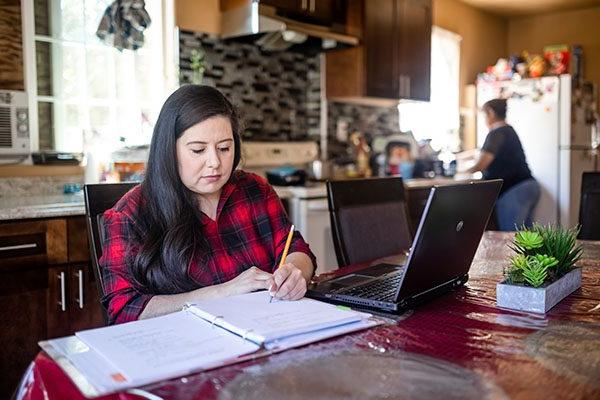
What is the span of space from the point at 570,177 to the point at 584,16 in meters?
2.01

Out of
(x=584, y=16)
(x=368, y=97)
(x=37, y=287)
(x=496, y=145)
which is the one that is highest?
(x=584, y=16)

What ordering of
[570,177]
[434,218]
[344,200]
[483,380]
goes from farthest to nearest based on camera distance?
[570,177]
[344,200]
[434,218]
[483,380]

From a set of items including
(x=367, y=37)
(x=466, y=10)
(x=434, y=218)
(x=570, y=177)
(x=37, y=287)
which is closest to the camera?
(x=434, y=218)

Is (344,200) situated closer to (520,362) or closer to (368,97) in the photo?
(520,362)

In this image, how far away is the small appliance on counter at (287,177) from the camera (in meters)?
3.45

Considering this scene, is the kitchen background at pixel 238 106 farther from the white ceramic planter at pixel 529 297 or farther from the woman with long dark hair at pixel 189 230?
the white ceramic planter at pixel 529 297

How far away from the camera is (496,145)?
411 cm

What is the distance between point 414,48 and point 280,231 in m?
3.23

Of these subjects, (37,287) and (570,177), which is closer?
(37,287)

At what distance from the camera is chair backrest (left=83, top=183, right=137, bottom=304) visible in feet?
4.88

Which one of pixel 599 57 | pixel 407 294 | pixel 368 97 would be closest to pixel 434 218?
pixel 407 294

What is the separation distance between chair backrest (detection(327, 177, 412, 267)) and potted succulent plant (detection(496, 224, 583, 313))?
0.69 metres

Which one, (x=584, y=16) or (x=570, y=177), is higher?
(x=584, y=16)

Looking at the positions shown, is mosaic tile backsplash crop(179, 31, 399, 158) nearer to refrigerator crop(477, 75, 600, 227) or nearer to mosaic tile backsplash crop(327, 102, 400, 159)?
mosaic tile backsplash crop(327, 102, 400, 159)
